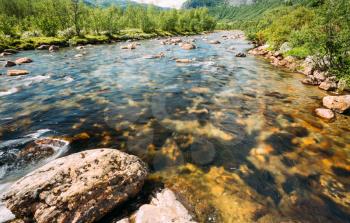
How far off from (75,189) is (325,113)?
13599 mm

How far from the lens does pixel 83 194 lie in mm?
5953

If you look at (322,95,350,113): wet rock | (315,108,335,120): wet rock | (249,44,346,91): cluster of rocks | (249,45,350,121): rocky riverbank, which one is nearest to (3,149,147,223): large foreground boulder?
(315,108,335,120): wet rock

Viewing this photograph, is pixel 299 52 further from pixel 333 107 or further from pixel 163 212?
pixel 163 212

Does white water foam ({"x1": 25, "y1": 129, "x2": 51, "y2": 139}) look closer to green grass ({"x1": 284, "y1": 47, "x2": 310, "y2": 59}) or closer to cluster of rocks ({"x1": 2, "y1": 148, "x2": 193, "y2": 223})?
cluster of rocks ({"x1": 2, "y1": 148, "x2": 193, "y2": 223})

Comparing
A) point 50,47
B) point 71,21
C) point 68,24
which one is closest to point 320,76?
point 50,47

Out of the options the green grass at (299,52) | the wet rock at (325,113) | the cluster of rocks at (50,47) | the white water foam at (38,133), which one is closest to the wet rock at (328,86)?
the wet rock at (325,113)

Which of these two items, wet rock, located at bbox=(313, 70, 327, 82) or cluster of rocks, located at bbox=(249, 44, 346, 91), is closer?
cluster of rocks, located at bbox=(249, 44, 346, 91)

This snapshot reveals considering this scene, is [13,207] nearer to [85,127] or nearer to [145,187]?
[145,187]

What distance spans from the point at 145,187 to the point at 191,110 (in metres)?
7.41

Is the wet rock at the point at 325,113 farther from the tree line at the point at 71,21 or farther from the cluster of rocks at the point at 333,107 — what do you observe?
the tree line at the point at 71,21

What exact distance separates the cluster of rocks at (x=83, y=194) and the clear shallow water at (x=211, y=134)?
104 centimetres

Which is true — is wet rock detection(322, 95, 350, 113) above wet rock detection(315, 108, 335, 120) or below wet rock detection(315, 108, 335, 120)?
above

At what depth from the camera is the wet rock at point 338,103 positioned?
13328mm

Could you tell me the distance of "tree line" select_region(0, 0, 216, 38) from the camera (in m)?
62.4
